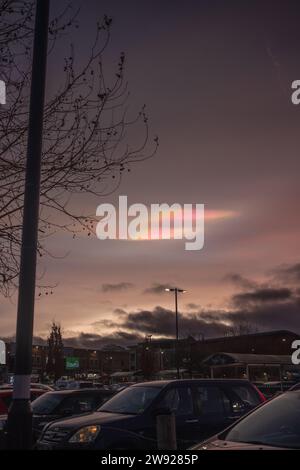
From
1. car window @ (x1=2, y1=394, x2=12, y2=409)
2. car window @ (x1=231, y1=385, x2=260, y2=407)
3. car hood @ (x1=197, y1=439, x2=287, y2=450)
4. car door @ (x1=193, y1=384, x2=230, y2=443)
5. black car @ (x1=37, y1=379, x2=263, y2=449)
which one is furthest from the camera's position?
car window @ (x1=2, y1=394, x2=12, y2=409)

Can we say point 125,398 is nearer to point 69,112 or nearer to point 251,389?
point 251,389

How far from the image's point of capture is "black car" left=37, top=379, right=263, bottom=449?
884cm

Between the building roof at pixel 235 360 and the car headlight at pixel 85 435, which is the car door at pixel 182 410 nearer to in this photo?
the car headlight at pixel 85 435

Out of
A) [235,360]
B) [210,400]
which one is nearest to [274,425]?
[210,400]

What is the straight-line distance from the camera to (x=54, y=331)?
9362 centimetres

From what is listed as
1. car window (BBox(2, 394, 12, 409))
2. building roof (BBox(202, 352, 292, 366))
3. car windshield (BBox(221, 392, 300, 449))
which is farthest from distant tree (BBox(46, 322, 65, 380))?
car windshield (BBox(221, 392, 300, 449))

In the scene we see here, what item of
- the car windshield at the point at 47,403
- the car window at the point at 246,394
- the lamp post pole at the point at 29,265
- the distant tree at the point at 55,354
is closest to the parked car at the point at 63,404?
the car windshield at the point at 47,403

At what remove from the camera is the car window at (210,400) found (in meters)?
10.3

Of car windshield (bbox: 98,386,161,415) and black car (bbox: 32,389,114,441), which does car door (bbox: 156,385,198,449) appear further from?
black car (bbox: 32,389,114,441)

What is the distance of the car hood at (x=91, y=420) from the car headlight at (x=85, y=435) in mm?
108

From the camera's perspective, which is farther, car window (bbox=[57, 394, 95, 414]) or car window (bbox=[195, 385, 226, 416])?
car window (bbox=[57, 394, 95, 414])

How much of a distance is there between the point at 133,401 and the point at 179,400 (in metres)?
0.81
